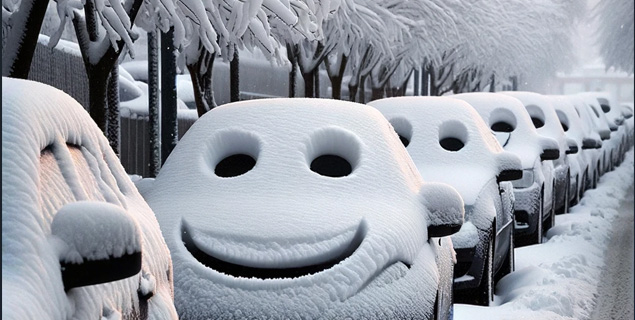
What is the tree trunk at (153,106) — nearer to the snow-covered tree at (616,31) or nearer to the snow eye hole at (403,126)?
the snow eye hole at (403,126)

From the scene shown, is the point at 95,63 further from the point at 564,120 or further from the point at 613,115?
the point at 613,115

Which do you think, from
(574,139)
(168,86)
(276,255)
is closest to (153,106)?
(168,86)

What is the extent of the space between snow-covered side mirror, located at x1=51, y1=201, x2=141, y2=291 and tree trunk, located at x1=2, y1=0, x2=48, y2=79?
4751mm

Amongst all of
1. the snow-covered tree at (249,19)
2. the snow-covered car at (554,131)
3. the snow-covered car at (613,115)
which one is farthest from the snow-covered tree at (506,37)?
the snow-covered tree at (249,19)

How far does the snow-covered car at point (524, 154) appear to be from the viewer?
10.2 meters

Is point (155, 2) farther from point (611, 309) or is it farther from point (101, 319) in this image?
point (101, 319)

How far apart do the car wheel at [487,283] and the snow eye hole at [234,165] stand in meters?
2.52

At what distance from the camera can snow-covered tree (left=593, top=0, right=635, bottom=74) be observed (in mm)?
30645

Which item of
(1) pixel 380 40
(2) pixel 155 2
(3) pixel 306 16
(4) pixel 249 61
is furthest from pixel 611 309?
(4) pixel 249 61

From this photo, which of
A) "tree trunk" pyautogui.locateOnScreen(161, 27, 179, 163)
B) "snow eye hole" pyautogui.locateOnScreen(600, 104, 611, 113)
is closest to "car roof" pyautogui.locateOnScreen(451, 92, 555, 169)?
"tree trunk" pyautogui.locateOnScreen(161, 27, 179, 163)

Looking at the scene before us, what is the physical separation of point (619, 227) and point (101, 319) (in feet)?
38.6

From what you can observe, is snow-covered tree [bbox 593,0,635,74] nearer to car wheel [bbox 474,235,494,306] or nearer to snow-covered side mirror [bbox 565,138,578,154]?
snow-covered side mirror [bbox 565,138,578,154]

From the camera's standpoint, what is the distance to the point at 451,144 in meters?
8.40

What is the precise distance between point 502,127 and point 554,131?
1951 millimetres
